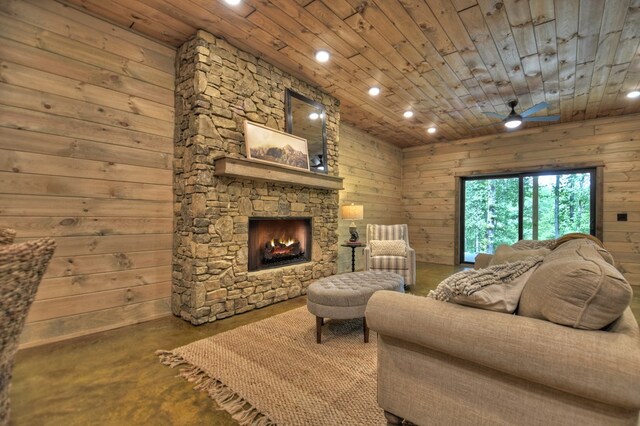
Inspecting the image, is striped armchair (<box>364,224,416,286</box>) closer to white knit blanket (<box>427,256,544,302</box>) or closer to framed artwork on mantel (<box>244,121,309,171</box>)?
framed artwork on mantel (<box>244,121,309,171</box>)

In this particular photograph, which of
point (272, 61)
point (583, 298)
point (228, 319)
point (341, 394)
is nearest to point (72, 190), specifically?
point (228, 319)

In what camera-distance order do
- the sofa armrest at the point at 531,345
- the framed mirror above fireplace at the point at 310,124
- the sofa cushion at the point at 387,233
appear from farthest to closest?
the sofa cushion at the point at 387,233 < the framed mirror above fireplace at the point at 310,124 < the sofa armrest at the point at 531,345

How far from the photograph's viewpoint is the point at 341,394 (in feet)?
5.86

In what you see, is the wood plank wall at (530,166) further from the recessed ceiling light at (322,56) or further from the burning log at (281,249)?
the recessed ceiling light at (322,56)

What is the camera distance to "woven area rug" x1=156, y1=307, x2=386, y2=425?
1.62m

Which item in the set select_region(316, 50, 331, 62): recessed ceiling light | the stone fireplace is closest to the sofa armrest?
the stone fireplace

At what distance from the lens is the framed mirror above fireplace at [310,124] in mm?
3760

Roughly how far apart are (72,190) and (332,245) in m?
3.06

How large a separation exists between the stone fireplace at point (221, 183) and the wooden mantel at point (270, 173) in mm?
11

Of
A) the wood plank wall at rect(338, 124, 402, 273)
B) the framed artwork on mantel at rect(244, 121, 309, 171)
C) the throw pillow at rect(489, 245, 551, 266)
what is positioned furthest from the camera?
the wood plank wall at rect(338, 124, 402, 273)

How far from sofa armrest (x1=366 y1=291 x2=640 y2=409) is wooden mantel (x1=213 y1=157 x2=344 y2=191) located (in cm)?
214

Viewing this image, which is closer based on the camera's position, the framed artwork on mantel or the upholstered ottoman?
the upholstered ottoman

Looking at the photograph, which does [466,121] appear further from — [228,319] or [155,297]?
[155,297]

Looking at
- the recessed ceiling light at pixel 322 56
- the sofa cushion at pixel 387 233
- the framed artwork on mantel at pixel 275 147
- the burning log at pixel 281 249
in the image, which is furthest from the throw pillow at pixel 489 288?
the sofa cushion at pixel 387 233
